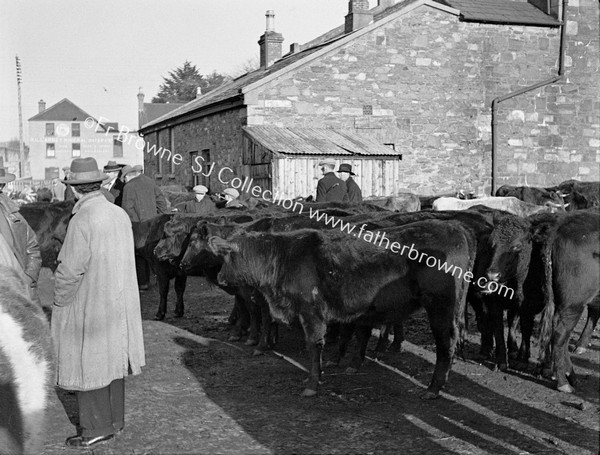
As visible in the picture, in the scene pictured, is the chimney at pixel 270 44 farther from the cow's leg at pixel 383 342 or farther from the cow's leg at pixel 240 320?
the cow's leg at pixel 383 342

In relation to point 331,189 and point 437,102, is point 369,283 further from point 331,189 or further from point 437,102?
point 437,102

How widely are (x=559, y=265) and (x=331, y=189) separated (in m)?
6.50

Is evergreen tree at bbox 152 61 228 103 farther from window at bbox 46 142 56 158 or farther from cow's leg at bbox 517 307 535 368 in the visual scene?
cow's leg at bbox 517 307 535 368

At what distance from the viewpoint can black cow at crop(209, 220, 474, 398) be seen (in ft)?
21.2

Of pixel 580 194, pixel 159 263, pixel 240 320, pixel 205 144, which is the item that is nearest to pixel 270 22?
pixel 205 144

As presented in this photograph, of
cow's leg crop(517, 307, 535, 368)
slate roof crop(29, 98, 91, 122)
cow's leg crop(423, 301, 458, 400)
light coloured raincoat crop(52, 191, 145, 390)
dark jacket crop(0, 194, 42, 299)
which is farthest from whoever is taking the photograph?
slate roof crop(29, 98, 91, 122)

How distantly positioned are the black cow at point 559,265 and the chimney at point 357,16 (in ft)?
61.5

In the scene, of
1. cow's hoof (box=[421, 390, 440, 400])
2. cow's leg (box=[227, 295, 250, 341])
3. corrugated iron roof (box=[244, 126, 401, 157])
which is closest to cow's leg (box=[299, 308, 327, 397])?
cow's hoof (box=[421, 390, 440, 400])

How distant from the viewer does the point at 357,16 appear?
24359 mm

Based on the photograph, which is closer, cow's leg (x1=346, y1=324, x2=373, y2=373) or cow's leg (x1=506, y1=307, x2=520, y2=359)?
cow's leg (x1=346, y1=324, x2=373, y2=373)

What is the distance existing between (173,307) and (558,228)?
6667mm

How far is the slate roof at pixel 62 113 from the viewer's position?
81875 millimetres

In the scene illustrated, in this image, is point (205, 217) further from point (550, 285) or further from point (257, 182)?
point (257, 182)

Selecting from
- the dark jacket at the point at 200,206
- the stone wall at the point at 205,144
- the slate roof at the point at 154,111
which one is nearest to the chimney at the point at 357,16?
the stone wall at the point at 205,144
